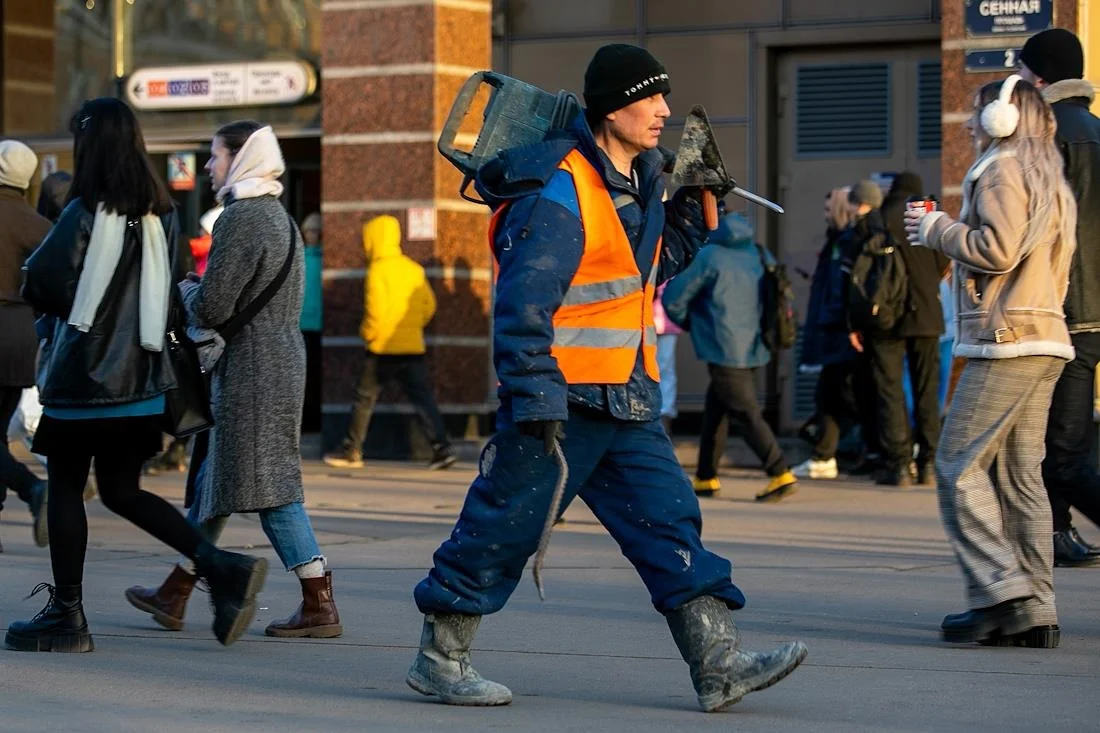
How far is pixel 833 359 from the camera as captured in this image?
46.2ft

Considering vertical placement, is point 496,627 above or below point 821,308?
below

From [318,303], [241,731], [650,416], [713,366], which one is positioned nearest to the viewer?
[241,731]

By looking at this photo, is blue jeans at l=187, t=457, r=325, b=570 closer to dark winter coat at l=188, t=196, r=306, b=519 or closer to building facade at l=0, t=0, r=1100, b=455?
dark winter coat at l=188, t=196, r=306, b=519

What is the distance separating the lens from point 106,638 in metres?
7.22

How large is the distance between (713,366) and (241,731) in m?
7.62

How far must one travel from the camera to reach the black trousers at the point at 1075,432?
25.8 ft

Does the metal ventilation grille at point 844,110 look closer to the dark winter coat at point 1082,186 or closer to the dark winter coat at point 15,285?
the dark winter coat at point 15,285

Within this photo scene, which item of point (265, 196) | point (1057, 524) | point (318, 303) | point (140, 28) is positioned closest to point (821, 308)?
point (318, 303)

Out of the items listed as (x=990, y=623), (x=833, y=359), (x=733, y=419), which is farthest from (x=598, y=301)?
(x=833, y=359)

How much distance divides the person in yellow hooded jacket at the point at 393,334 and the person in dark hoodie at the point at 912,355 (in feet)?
10.1

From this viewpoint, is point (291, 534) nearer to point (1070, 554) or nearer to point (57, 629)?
point (57, 629)

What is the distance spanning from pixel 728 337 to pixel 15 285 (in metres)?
4.49

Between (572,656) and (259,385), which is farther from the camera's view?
(259,385)

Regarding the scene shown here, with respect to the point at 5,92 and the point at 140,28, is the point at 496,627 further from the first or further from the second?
the point at 5,92
